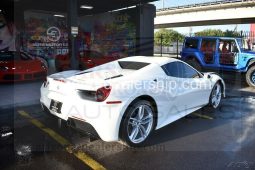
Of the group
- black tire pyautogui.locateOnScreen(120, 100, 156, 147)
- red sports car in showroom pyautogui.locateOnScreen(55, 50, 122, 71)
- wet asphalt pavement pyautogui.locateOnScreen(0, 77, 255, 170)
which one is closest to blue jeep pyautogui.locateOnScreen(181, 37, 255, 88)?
red sports car in showroom pyautogui.locateOnScreen(55, 50, 122, 71)

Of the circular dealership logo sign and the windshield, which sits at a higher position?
the circular dealership logo sign

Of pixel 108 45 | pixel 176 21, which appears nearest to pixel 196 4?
pixel 176 21

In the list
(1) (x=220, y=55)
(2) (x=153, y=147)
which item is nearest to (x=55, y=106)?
(2) (x=153, y=147)

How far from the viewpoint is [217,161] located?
378 cm

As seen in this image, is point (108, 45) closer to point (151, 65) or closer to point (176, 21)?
point (151, 65)

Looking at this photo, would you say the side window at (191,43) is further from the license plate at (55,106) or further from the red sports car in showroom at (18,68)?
the license plate at (55,106)

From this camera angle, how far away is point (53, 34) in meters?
16.5

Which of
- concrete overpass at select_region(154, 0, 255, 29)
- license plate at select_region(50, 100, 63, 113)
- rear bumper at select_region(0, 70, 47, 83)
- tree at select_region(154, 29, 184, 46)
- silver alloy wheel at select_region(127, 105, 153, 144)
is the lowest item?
silver alloy wheel at select_region(127, 105, 153, 144)

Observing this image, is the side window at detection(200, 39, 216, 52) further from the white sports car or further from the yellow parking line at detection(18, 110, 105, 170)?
the yellow parking line at detection(18, 110, 105, 170)

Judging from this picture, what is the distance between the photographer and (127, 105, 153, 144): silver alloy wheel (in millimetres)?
4188

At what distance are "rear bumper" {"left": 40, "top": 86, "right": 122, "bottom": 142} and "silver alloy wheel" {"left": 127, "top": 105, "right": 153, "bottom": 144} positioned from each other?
1.13 ft

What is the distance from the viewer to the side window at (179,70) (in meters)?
5.04

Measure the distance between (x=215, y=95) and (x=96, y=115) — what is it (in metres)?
3.81

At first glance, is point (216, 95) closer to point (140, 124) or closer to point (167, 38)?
point (140, 124)
